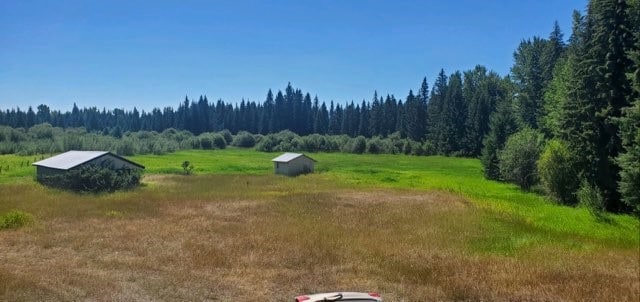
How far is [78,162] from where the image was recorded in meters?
37.3

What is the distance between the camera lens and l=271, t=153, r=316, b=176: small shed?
52.5m

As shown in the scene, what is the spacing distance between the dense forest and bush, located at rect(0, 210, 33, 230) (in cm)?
2806

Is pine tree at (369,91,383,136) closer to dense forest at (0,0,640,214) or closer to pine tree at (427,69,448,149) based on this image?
dense forest at (0,0,640,214)

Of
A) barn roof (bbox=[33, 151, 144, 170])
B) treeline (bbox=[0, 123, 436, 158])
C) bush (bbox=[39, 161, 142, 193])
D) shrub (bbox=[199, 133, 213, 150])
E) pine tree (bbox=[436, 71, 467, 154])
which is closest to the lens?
bush (bbox=[39, 161, 142, 193])

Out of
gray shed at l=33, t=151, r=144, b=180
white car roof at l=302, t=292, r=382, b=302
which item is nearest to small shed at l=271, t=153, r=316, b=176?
gray shed at l=33, t=151, r=144, b=180

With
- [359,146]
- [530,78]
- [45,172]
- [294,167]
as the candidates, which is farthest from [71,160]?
[359,146]

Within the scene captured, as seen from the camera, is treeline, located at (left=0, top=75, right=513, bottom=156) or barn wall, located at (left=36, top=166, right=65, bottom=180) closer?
barn wall, located at (left=36, top=166, right=65, bottom=180)

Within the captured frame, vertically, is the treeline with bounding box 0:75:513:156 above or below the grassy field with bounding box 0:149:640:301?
above

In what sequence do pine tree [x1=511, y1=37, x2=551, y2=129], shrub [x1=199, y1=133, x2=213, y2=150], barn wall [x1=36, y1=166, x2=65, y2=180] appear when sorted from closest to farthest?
barn wall [x1=36, y1=166, x2=65, y2=180]
pine tree [x1=511, y1=37, x2=551, y2=129]
shrub [x1=199, y1=133, x2=213, y2=150]

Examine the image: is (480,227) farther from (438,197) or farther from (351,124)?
(351,124)

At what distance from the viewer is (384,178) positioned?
49.6m

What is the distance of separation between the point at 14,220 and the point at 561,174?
98.6 feet

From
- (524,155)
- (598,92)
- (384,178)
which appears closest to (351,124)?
(384,178)

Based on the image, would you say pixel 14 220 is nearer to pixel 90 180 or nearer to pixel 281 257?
pixel 90 180
